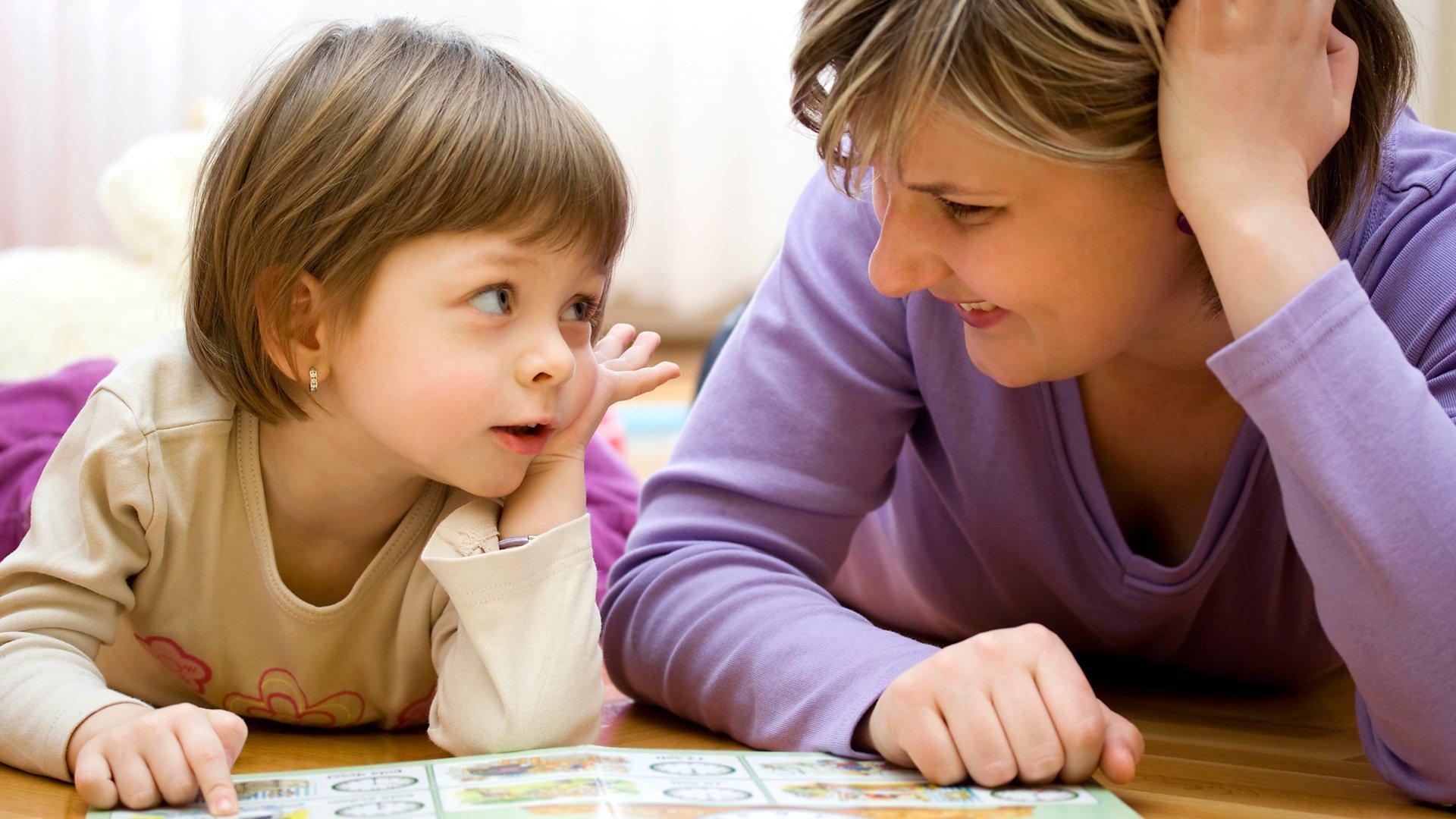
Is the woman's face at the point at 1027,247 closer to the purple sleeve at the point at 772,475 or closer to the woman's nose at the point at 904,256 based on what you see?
the woman's nose at the point at 904,256

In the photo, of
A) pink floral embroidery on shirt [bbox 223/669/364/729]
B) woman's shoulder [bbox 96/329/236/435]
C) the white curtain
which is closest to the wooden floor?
pink floral embroidery on shirt [bbox 223/669/364/729]

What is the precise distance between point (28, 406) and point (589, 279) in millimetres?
725

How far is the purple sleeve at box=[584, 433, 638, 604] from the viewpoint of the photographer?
1525 mm

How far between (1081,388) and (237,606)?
24.9 inches

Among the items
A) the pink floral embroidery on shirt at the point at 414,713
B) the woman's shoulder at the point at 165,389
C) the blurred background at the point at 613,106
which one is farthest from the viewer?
the blurred background at the point at 613,106

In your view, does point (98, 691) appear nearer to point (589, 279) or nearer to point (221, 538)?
point (221, 538)

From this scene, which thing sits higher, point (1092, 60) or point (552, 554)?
point (1092, 60)

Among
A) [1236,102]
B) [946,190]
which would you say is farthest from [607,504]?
[1236,102]

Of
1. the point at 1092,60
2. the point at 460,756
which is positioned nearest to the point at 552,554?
the point at 460,756

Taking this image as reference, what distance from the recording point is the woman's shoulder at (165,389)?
0.94 m

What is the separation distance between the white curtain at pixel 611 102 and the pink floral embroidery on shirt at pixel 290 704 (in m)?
2.52

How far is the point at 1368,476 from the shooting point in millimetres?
727

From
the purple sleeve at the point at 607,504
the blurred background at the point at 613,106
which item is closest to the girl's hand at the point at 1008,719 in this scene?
the purple sleeve at the point at 607,504

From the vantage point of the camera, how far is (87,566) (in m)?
0.90
